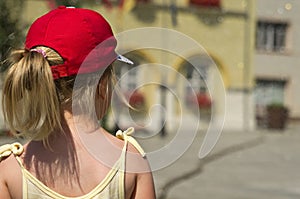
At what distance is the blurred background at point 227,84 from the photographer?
9.67m

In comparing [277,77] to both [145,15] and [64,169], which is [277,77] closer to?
[145,15]

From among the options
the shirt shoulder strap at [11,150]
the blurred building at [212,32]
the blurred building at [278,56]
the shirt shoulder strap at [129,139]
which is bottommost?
the blurred building at [278,56]

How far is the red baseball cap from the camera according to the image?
1.68m

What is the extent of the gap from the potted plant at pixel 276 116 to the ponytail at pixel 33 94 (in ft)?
81.4

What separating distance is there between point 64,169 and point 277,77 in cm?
3189

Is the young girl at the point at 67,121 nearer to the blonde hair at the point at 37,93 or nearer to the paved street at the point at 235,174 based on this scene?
the blonde hair at the point at 37,93

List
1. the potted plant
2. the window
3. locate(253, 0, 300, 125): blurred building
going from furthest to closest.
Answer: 1. the window
2. locate(253, 0, 300, 125): blurred building
3. the potted plant

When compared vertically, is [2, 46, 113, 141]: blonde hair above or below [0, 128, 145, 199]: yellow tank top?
above

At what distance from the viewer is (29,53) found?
1.67 metres

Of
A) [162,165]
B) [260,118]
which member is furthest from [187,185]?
[260,118]

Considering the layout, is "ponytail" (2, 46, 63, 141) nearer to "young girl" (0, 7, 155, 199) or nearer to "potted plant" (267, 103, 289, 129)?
"young girl" (0, 7, 155, 199)

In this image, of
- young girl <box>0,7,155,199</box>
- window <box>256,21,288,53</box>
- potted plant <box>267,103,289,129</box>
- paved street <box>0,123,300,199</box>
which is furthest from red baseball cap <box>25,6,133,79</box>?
window <box>256,21,288,53</box>

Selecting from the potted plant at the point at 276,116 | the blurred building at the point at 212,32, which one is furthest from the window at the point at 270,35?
the potted plant at the point at 276,116

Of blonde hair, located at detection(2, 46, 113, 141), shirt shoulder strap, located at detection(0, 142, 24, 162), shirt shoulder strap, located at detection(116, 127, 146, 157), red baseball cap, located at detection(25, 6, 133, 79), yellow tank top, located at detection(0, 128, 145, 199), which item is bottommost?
yellow tank top, located at detection(0, 128, 145, 199)
